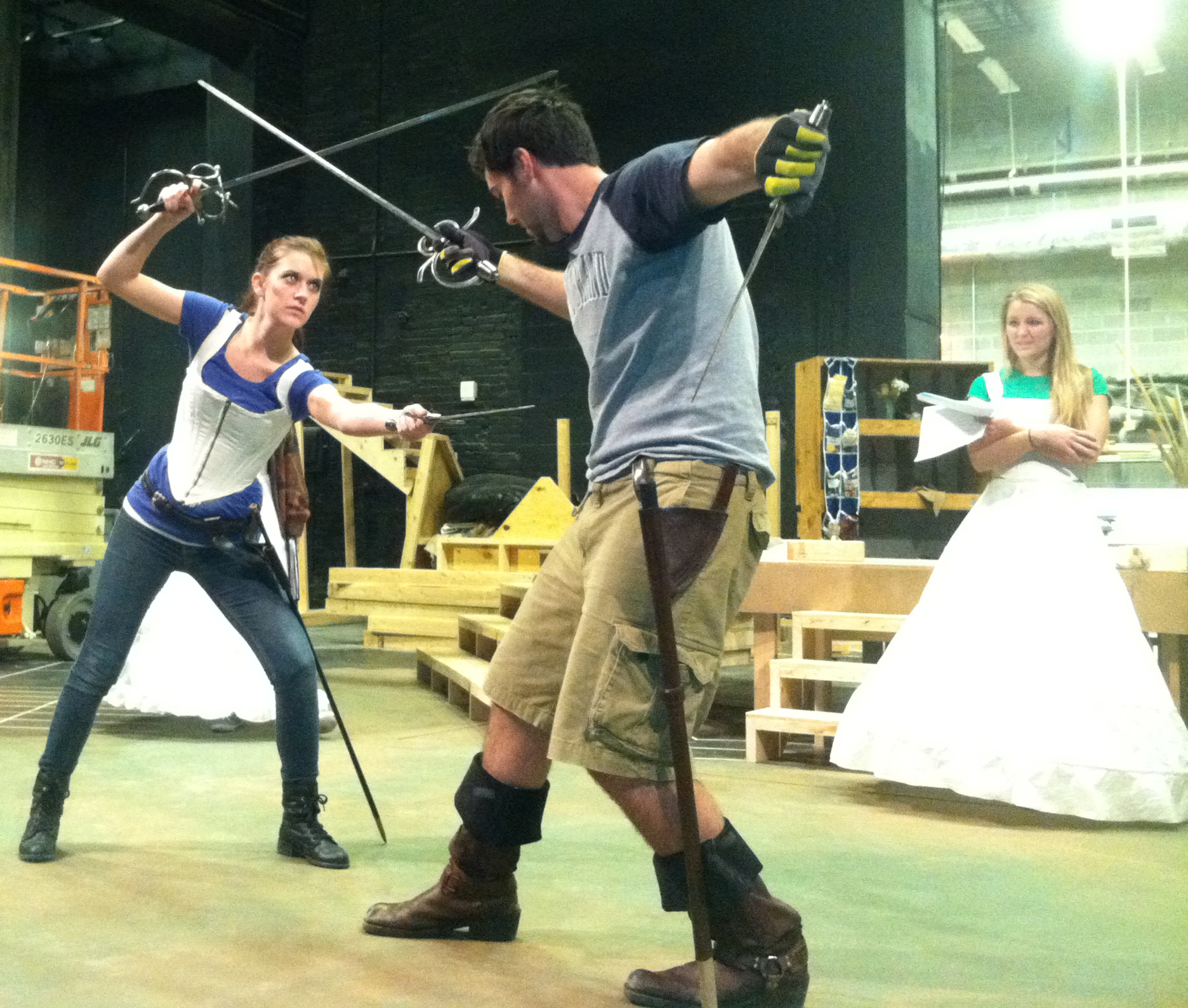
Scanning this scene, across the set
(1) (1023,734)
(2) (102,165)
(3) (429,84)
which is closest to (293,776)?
(1) (1023,734)

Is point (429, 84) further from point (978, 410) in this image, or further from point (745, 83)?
point (978, 410)

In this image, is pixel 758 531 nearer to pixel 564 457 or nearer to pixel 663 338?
pixel 663 338

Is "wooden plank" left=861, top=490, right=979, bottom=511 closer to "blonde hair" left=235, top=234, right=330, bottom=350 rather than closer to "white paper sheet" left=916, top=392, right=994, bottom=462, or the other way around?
"white paper sheet" left=916, top=392, right=994, bottom=462

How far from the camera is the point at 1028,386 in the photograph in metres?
3.74

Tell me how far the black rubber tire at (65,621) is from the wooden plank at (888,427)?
4.39 meters

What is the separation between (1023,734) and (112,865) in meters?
2.32

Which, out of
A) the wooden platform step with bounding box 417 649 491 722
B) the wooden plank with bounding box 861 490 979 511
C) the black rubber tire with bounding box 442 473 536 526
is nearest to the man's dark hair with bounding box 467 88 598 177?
the wooden platform step with bounding box 417 649 491 722

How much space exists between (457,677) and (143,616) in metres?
2.62

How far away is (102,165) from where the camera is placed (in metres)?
11.8

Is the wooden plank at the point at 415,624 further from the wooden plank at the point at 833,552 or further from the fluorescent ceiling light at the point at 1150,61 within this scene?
the fluorescent ceiling light at the point at 1150,61

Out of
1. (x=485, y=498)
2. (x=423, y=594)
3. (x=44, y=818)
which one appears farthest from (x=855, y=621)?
(x=485, y=498)

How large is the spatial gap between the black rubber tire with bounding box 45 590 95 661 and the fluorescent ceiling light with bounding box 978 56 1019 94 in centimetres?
906

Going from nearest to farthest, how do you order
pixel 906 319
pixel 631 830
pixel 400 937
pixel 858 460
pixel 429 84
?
pixel 400 937 < pixel 631 830 < pixel 858 460 < pixel 906 319 < pixel 429 84

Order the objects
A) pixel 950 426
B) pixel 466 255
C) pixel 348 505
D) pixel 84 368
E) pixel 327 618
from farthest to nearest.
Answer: pixel 348 505 → pixel 327 618 → pixel 84 368 → pixel 950 426 → pixel 466 255
